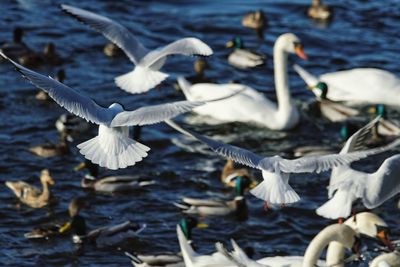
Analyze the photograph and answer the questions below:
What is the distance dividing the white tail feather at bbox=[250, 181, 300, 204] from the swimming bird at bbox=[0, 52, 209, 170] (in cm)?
91

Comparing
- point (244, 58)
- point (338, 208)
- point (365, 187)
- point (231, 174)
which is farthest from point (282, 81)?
point (338, 208)

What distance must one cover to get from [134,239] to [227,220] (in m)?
1.25

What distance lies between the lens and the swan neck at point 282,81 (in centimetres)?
1662

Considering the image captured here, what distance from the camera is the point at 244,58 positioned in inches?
733

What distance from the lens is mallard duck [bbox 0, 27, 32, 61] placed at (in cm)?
1896

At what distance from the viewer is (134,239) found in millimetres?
13078

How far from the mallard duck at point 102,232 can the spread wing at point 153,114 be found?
9.92ft

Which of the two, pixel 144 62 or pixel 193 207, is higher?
pixel 144 62

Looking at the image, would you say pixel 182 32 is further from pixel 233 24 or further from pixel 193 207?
pixel 193 207

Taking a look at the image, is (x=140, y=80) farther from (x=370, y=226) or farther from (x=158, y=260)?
(x=370, y=226)

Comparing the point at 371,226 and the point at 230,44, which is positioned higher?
the point at 371,226

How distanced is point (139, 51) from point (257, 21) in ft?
22.8

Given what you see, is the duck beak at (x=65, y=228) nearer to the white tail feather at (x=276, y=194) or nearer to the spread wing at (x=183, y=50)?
the spread wing at (x=183, y=50)

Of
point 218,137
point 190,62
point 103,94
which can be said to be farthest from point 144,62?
point 190,62
